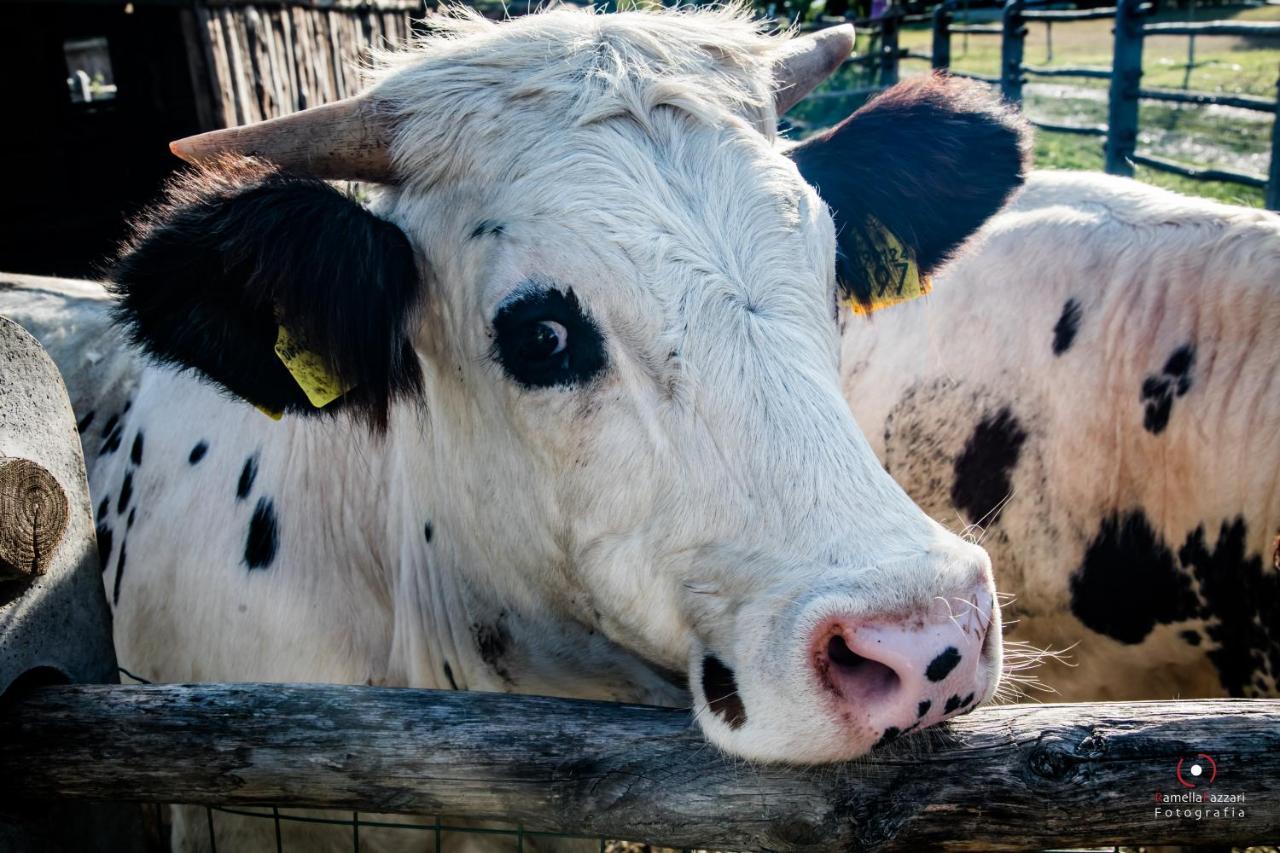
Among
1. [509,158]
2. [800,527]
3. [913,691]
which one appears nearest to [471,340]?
[509,158]

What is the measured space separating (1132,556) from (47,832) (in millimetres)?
2813

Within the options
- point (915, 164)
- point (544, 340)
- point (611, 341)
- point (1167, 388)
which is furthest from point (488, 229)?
point (1167, 388)

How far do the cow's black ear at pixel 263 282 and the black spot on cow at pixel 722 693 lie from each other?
948mm

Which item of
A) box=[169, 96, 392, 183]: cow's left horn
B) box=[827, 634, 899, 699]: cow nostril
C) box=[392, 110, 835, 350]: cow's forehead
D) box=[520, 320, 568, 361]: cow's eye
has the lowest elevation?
box=[827, 634, 899, 699]: cow nostril

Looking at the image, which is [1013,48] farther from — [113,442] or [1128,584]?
[113,442]

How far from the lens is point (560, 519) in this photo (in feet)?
6.37

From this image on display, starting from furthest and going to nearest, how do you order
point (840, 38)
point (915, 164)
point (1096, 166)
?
point (1096, 166) < point (840, 38) < point (915, 164)

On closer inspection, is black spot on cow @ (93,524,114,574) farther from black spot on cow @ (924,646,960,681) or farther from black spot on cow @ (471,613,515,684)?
black spot on cow @ (924,646,960,681)

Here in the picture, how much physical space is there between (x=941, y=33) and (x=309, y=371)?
13.3 m

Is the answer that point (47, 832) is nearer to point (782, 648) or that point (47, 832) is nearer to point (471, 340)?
point (471, 340)

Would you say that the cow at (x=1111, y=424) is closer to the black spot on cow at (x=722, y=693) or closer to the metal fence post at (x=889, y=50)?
→ the black spot on cow at (x=722, y=693)

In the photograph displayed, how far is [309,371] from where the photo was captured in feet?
6.63

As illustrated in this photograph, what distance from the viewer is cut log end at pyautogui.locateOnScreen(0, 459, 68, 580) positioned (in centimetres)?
151

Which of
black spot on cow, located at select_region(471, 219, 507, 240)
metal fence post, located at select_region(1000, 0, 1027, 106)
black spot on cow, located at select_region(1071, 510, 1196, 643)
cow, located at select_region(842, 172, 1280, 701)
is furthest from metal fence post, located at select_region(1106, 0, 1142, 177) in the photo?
black spot on cow, located at select_region(471, 219, 507, 240)
